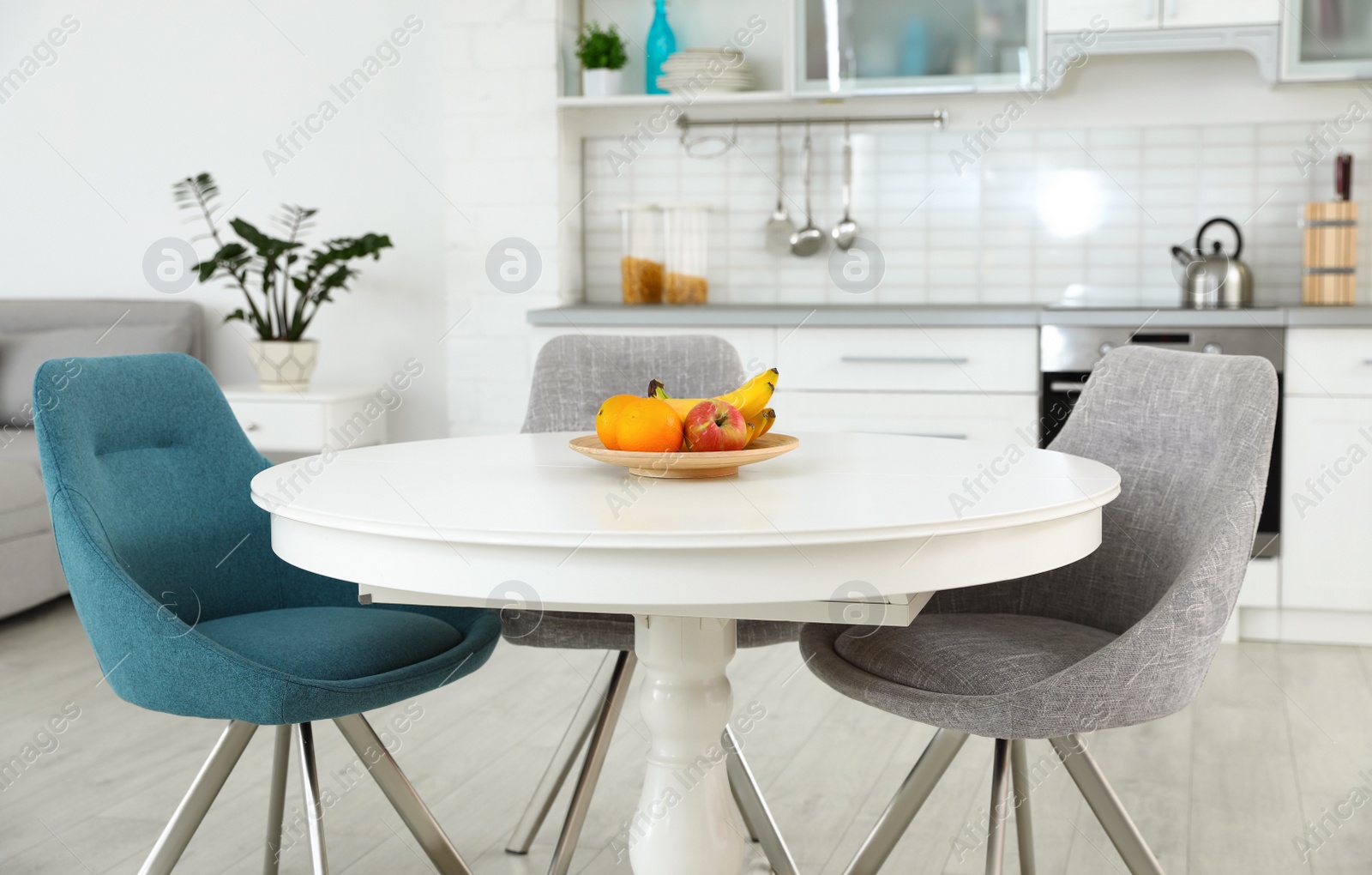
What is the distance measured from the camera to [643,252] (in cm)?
383

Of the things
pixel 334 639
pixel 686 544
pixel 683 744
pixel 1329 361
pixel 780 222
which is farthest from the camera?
pixel 780 222

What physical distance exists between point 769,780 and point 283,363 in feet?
6.92

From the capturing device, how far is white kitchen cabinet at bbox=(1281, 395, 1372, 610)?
3.09m

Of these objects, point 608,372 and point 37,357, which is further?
point 37,357

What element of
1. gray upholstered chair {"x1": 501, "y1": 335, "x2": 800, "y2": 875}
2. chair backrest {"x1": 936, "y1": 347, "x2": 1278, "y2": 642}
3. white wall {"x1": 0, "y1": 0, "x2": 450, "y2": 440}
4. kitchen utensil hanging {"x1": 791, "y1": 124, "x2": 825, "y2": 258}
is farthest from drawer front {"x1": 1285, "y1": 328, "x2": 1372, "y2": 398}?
white wall {"x1": 0, "y1": 0, "x2": 450, "y2": 440}

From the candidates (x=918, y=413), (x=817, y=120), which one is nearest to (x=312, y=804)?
(x=918, y=413)

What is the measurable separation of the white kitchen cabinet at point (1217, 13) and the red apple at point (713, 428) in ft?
8.04

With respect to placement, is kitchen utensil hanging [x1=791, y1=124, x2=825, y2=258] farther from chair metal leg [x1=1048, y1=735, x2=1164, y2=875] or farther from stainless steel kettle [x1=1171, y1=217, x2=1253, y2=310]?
chair metal leg [x1=1048, y1=735, x2=1164, y2=875]

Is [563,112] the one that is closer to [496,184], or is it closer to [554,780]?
[496,184]

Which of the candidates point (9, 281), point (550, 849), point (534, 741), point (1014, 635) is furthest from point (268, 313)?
point (1014, 635)

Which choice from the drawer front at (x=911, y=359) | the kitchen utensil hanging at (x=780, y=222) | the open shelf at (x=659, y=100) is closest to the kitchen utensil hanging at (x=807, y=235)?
the kitchen utensil hanging at (x=780, y=222)

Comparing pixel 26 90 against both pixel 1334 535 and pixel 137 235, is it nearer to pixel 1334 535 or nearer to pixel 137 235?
pixel 137 235

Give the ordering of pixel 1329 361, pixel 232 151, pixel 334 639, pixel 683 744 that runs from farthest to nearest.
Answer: pixel 232 151, pixel 1329 361, pixel 334 639, pixel 683 744

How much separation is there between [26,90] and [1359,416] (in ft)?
13.9
